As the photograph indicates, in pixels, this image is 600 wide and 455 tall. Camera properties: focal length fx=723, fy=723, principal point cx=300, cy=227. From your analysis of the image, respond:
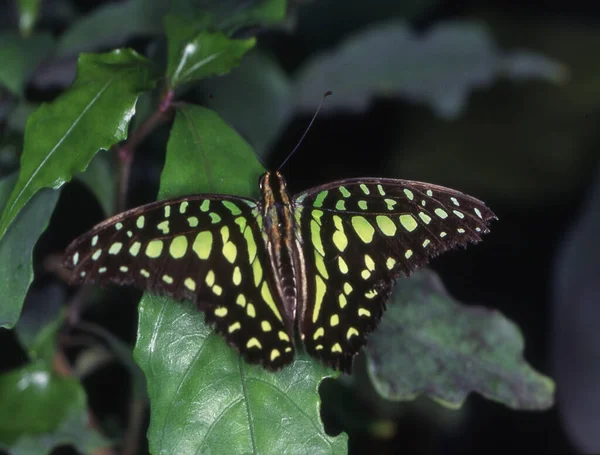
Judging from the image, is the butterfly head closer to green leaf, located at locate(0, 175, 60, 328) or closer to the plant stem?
the plant stem

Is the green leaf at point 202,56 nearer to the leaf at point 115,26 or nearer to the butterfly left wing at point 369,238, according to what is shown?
the butterfly left wing at point 369,238

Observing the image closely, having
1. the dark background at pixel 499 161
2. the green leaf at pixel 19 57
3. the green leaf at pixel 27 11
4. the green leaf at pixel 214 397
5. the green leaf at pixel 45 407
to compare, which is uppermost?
the green leaf at pixel 27 11

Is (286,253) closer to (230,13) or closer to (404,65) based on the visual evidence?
(230,13)

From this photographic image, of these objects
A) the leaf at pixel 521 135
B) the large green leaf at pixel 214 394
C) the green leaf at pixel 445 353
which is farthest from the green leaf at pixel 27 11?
the leaf at pixel 521 135

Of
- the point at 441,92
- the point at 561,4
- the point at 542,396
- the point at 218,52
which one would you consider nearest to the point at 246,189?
the point at 218,52

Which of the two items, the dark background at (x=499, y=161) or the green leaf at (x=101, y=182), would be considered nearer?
the green leaf at (x=101, y=182)

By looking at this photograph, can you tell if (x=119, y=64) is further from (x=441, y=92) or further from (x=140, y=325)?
(x=441, y=92)
